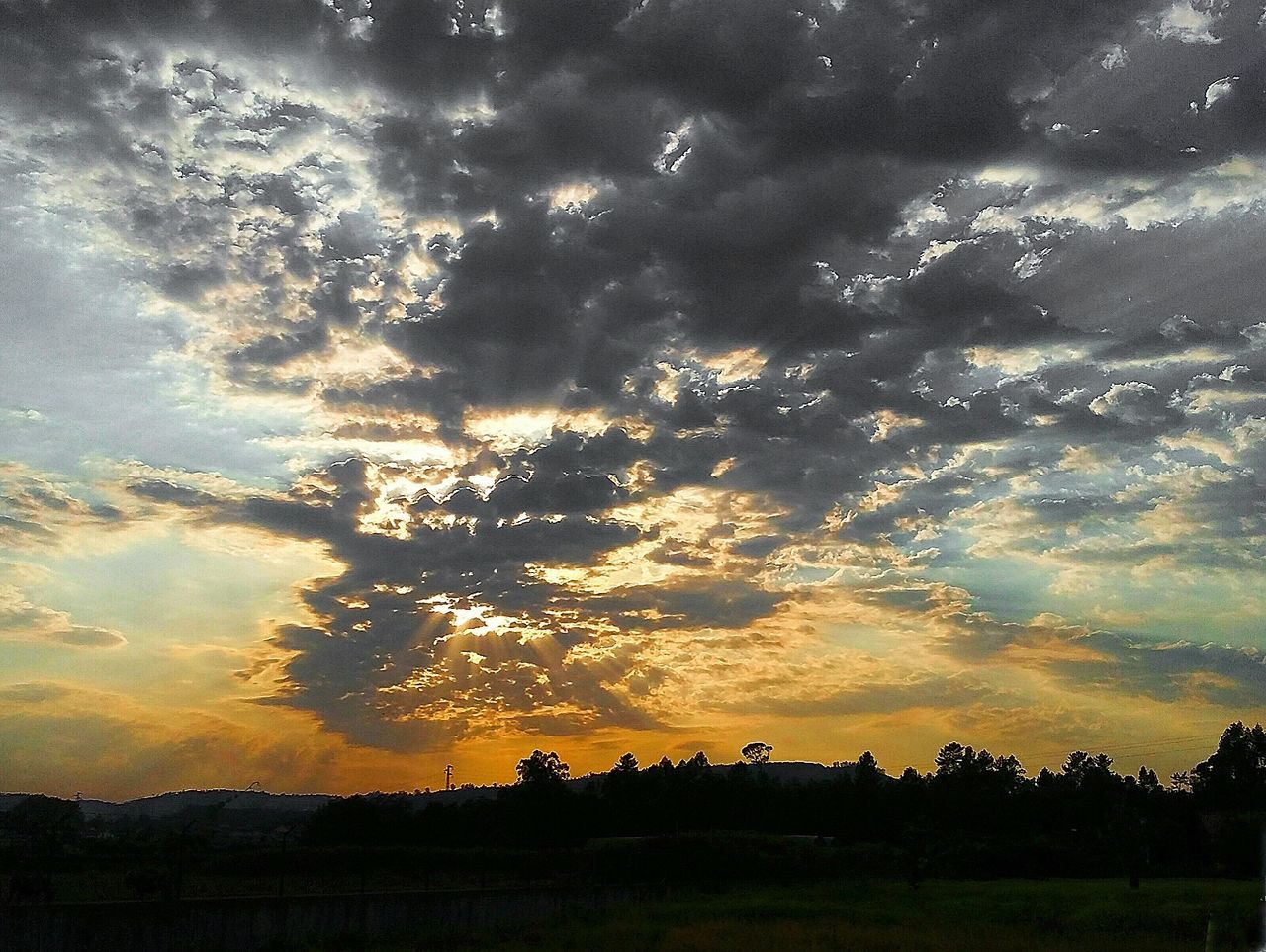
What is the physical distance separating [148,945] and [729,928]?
23.0 m

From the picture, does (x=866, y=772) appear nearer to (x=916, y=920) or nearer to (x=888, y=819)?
(x=888, y=819)

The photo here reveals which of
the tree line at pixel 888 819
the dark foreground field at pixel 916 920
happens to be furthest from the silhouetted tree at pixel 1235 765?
the dark foreground field at pixel 916 920

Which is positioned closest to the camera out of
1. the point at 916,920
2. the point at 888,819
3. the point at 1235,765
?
the point at 916,920

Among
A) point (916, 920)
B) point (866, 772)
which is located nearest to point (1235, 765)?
point (866, 772)

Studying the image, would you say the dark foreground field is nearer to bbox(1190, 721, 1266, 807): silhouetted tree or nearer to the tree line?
the tree line

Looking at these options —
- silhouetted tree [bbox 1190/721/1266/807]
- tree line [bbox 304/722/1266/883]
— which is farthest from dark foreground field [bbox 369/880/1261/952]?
silhouetted tree [bbox 1190/721/1266/807]

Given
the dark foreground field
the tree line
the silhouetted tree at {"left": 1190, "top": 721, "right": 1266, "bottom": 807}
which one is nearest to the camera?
the dark foreground field

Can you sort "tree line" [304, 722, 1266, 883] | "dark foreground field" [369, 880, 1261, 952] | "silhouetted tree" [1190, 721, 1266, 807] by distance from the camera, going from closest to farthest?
1. "dark foreground field" [369, 880, 1261, 952]
2. "tree line" [304, 722, 1266, 883]
3. "silhouetted tree" [1190, 721, 1266, 807]

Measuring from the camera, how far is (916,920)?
5266cm

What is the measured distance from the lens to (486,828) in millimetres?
96812

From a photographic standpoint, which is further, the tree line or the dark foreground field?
the tree line

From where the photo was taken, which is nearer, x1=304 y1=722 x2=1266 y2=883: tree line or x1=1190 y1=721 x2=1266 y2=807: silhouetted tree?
x1=304 y1=722 x2=1266 y2=883: tree line

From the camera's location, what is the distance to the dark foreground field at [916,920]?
1518 inches

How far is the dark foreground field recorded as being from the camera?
38.6 metres
